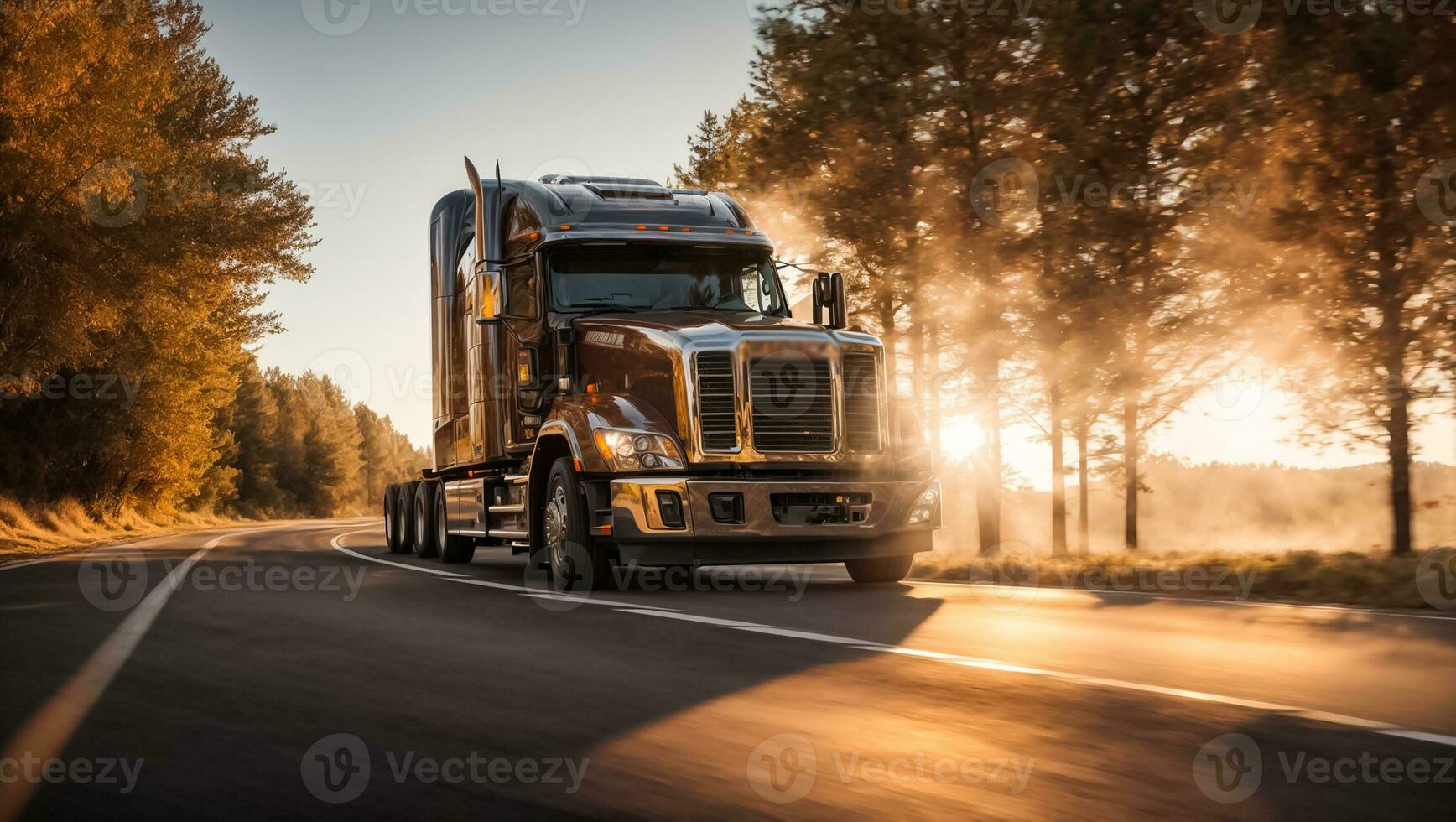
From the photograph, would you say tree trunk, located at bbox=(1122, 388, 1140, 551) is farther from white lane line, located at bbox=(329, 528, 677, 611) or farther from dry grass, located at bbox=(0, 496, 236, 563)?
dry grass, located at bbox=(0, 496, 236, 563)

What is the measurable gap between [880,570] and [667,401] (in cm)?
298

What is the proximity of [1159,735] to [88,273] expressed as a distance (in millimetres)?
26749

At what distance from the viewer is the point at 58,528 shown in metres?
36.8

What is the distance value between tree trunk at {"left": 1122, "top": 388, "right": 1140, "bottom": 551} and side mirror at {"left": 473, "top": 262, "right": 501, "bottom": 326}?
1024 cm

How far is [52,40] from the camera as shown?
2511 cm

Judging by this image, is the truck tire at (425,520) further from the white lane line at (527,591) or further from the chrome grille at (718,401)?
the chrome grille at (718,401)

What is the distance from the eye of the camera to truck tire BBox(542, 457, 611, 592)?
1240 cm

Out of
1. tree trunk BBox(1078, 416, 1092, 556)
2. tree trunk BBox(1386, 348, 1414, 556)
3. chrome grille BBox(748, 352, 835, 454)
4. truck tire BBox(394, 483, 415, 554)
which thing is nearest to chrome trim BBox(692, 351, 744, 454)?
chrome grille BBox(748, 352, 835, 454)

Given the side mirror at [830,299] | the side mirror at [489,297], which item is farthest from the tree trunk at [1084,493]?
the side mirror at [489,297]

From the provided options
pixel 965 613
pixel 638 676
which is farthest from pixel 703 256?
pixel 638 676

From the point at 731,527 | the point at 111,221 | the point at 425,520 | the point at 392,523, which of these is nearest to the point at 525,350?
the point at 731,527

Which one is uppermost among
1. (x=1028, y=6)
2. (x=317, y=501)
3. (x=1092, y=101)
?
(x=1028, y=6)

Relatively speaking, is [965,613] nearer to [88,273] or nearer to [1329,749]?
[1329,749]

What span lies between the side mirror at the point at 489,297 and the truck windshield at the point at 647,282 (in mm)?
674
